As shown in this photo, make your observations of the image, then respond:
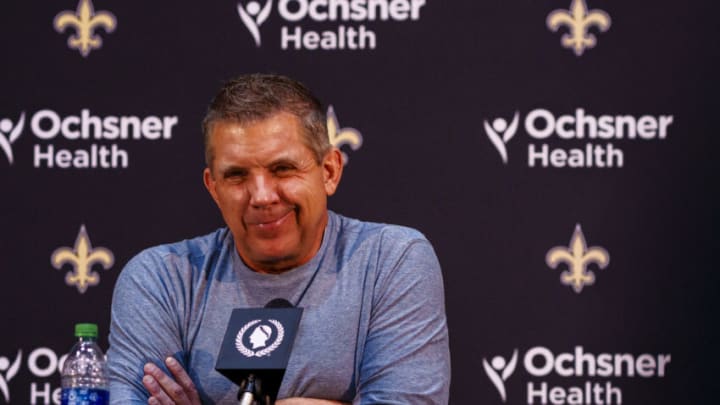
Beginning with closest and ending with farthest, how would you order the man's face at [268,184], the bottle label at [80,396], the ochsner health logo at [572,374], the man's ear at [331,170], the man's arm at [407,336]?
the bottle label at [80,396], the man's arm at [407,336], the man's face at [268,184], the man's ear at [331,170], the ochsner health logo at [572,374]

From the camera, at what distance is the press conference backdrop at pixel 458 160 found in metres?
3.92

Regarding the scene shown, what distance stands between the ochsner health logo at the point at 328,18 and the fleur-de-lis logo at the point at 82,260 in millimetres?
1030

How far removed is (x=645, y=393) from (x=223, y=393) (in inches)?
69.4

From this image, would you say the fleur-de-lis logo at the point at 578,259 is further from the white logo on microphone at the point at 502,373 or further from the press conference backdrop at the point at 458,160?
the white logo on microphone at the point at 502,373

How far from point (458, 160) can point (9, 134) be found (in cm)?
179

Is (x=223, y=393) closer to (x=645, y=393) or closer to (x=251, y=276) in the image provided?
(x=251, y=276)

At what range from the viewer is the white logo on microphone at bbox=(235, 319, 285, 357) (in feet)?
7.00

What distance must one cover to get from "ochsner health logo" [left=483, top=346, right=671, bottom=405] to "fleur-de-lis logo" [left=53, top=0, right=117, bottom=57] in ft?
6.57

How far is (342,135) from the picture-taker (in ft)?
13.3

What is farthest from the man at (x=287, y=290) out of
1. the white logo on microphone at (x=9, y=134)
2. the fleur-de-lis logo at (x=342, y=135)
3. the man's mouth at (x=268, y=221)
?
the white logo on microphone at (x=9, y=134)

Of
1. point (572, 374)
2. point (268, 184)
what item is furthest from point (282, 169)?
point (572, 374)

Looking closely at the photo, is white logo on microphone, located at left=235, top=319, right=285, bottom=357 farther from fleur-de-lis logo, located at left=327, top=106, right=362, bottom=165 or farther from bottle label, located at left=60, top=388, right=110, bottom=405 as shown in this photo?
fleur-de-lis logo, located at left=327, top=106, right=362, bottom=165

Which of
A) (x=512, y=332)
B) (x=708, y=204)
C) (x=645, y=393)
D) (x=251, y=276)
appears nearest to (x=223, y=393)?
(x=251, y=276)

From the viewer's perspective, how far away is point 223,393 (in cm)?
289
